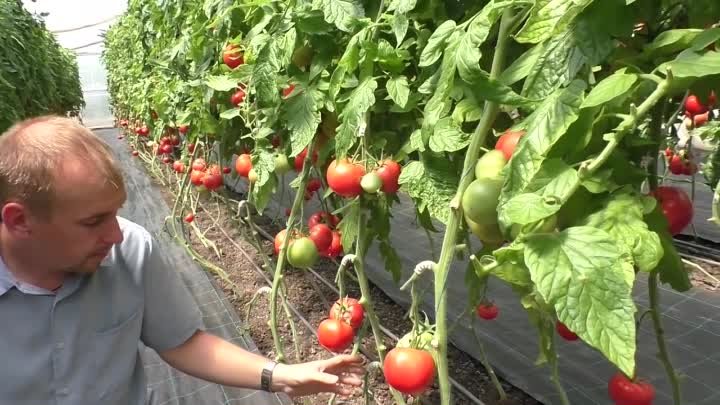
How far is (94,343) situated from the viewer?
1.08 metres

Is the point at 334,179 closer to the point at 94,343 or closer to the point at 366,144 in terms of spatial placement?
the point at 366,144

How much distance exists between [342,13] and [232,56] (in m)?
0.85

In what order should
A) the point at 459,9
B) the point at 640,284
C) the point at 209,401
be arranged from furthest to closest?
the point at 640,284 < the point at 209,401 < the point at 459,9

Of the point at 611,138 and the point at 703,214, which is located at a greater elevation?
the point at 611,138

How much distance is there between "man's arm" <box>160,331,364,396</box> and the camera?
112 cm

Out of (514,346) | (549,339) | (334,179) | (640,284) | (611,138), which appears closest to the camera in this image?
(611,138)

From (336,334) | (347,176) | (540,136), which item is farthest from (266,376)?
(540,136)

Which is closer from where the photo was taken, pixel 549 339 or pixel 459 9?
pixel 549 339

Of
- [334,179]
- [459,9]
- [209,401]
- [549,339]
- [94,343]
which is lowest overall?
[209,401]

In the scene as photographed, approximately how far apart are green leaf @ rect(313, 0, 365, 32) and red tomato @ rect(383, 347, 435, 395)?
2.14ft

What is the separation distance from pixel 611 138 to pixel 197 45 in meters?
1.92

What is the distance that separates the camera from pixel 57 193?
2.92ft

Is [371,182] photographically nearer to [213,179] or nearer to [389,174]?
[389,174]

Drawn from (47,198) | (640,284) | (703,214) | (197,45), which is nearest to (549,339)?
(47,198)
